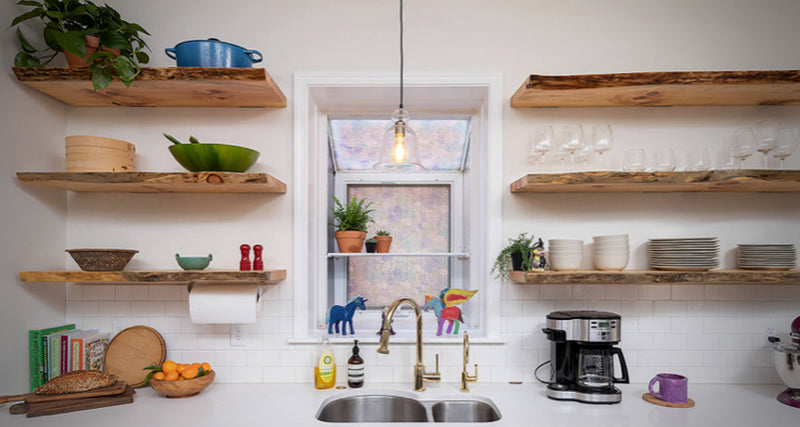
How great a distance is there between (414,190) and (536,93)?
88 cm

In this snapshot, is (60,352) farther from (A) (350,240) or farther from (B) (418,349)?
(B) (418,349)

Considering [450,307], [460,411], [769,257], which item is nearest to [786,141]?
[769,257]

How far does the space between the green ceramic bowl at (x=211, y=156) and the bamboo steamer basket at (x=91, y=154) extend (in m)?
0.26

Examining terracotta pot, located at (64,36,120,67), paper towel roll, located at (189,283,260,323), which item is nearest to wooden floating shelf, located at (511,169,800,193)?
paper towel roll, located at (189,283,260,323)

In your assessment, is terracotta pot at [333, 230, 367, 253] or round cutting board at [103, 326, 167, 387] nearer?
round cutting board at [103, 326, 167, 387]

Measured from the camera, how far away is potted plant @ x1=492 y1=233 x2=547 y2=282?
1989 mm

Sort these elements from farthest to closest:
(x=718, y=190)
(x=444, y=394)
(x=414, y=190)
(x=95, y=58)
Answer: (x=414, y=190) → (x=718, y=190) → (x=444, y=394) → (x=95, y=58)

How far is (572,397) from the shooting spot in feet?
6.08

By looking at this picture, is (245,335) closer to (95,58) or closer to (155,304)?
(155,304)

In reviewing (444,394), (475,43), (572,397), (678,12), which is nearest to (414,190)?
(475,43)

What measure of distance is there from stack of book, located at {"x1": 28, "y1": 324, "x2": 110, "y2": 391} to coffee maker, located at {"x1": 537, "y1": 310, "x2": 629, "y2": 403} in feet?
6.20

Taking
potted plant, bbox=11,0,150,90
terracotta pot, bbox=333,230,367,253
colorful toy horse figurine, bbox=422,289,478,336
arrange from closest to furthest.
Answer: potted plant, bbox=11,0,150,90
colorful toy horse figurine, bbox=422,289,478,336
terracotta pot, bbox=333,230,367,253

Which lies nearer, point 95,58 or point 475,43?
point 95,58

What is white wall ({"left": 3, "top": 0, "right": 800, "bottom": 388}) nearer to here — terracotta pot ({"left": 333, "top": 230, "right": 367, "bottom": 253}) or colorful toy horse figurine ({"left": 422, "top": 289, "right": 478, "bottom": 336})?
colorful toy horse figurine ({"left": 422, "top": 289, "right": 478, "bottom": 336})
